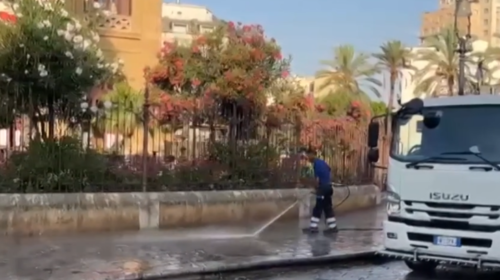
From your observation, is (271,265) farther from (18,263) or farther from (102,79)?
(102,79)

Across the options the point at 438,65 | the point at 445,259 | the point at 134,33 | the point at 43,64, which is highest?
the point at 438,65

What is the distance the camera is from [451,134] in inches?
417

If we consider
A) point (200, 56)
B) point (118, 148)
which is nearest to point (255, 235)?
point (118, 148)

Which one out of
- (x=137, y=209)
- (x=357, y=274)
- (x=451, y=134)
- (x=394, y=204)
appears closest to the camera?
(x=451, y=134)

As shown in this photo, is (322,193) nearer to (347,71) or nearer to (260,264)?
(260,264)

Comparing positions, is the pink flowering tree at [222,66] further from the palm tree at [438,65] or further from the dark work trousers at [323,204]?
the palm tree at [438,65]

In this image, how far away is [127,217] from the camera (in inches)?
576

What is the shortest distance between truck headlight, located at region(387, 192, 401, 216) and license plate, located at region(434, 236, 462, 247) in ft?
2.18

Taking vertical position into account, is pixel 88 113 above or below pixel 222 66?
below

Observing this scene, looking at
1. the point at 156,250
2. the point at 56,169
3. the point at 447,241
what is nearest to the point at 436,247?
the point at 447,241

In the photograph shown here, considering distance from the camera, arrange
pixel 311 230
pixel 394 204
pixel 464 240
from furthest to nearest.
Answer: pixel 311 230
pixel 394 204
pixel 464 240

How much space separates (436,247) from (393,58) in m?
44.4

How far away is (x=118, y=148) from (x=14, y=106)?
2.05 metres

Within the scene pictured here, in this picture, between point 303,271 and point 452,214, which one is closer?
point 452,214
